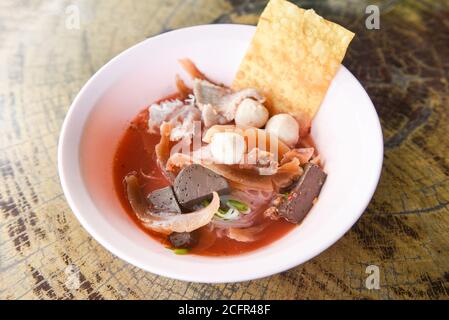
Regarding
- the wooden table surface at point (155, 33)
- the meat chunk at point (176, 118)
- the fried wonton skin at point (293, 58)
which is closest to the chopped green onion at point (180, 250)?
the wooden table surface at point (155, 33)

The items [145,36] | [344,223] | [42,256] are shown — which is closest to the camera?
[344,223]

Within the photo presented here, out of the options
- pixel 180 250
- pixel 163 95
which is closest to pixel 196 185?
pixel 180 250

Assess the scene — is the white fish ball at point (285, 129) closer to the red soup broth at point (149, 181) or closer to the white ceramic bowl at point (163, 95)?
the white ceramic bowl at point (163, 95)

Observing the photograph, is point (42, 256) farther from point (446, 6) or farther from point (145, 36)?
point (446, 6)

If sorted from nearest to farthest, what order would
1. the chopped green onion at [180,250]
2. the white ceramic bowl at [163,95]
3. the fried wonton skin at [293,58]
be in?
the white ceramic bowl at [163,95] → the chopped green onion at [180,250] → the fried wonton skin at [293,58]

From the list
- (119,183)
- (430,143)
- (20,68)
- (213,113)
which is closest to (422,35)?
(430,143)

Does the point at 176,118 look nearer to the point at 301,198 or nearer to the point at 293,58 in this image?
the point at 293,58
